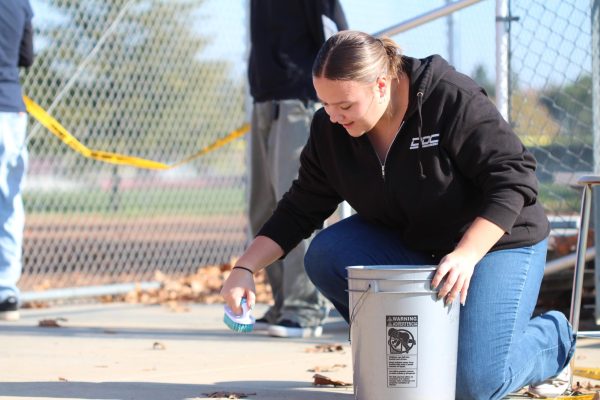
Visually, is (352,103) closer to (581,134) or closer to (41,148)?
(581,134)

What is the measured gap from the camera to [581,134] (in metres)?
5.66

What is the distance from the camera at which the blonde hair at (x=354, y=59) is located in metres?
3.38

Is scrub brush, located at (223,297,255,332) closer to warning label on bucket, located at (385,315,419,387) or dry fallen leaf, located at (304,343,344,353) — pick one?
→ warning label on bucket, located at (385,315,419,387)

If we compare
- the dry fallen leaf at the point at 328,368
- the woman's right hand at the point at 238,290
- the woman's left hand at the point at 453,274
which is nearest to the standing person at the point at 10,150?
the dry fallen leaf at the point at 328,368

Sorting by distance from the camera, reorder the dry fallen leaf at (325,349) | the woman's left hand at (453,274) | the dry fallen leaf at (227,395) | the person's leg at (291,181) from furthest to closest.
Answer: the person's leg at (291,181) < the dry fallen leaf at (325,349) < the dry fallen leaf at (227,395) < the woman's left hand at (453,274)

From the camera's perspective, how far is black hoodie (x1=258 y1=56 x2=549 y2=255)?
3418 millimetres

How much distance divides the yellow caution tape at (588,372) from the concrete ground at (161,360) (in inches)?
13.9

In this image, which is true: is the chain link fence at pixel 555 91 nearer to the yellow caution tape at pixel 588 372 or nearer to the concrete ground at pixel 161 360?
the concrete ground at pixel 161 360

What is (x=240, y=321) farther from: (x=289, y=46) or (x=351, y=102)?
(x=289, y=46)

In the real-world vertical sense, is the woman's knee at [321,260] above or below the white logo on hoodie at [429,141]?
below

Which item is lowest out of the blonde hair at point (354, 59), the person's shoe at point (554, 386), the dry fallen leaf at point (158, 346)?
the dry fallen leaf at point (158, 346)

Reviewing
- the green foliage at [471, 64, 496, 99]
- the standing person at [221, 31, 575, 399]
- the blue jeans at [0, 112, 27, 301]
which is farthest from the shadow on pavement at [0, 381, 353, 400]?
the green foliage at [471, 64, 496, 99]

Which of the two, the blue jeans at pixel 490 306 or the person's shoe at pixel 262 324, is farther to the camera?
the person's shoe at pixel 262 324

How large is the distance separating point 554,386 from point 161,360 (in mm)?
1857
